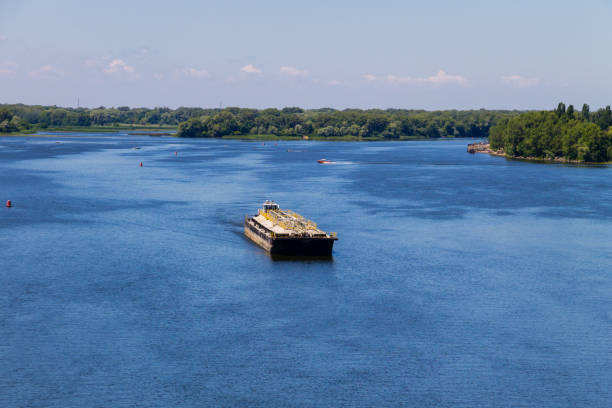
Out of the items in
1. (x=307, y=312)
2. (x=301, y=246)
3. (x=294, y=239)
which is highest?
(x=294, y=239)

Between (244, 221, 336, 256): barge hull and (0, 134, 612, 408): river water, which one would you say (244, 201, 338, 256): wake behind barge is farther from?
(0, 134, 612, 408): river water

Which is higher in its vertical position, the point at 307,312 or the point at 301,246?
the point at 301,246

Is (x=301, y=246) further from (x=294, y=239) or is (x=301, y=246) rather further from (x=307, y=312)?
(x=307, y=312)

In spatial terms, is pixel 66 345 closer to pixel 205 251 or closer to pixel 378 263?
pixel 205 251

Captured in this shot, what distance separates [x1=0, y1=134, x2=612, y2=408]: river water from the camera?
165 ft

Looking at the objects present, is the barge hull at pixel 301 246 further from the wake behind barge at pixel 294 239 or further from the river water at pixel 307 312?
the river water at pixel 307 312

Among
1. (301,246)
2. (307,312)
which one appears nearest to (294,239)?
(301,246)

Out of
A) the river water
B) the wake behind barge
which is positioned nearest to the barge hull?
the wake behind barge

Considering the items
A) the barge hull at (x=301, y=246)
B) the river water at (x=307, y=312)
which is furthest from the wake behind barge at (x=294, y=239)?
the river water at (x=307, y=312)

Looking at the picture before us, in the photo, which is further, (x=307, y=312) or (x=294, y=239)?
(x=294, y=239)

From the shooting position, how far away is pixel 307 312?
6644cm

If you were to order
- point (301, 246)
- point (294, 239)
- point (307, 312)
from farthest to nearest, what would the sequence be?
point (301, 246) < point (294, 239) < point (307, 312)

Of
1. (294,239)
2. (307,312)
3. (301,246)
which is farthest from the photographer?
(301,246)

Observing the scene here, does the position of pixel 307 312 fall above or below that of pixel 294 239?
below
